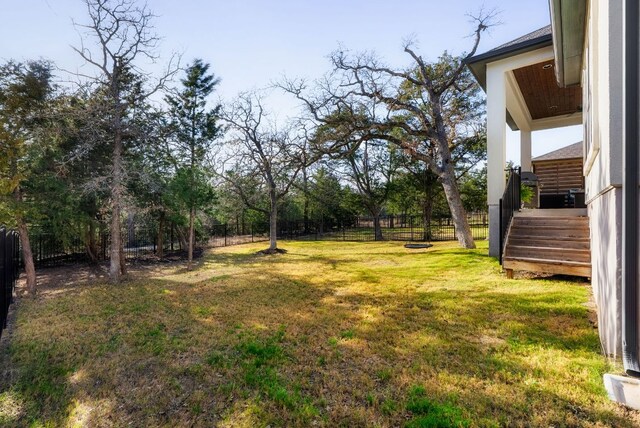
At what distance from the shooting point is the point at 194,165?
11.3 meters

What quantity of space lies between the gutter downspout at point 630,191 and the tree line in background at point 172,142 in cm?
992

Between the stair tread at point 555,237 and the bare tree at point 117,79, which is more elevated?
the bare tree at point 117,79

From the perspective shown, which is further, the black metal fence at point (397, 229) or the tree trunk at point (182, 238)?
the black metal fence at point (397, 229)

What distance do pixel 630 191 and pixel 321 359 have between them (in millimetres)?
3287

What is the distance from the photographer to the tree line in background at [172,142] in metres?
8.03

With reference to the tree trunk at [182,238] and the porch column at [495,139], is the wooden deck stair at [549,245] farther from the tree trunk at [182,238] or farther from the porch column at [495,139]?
the tree trunk at [182,238]

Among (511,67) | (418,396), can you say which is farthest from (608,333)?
(511,67)

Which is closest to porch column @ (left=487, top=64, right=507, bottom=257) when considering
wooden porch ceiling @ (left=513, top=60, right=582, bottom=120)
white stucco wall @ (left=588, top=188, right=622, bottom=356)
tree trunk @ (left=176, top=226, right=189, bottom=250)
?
wooden porch ceiling @ (left=513, top=60, right=582, bottom=120)

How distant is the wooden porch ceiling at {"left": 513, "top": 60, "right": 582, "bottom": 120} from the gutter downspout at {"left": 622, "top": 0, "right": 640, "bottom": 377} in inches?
302

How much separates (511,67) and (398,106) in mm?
4498

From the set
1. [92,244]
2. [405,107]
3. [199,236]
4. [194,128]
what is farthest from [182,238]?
[405,107]

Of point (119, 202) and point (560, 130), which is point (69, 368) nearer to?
point (119, 202)

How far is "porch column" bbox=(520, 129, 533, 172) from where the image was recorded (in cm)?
1291

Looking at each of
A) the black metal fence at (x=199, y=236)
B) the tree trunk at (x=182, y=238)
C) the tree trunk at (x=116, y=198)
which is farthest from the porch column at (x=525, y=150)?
the tree trunk at (x=182, y=238)
